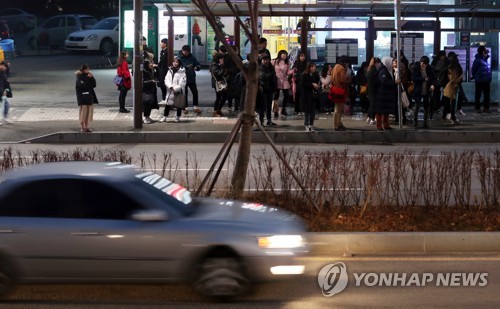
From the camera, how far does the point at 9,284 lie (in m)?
8.16

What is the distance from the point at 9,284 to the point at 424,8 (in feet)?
67.0

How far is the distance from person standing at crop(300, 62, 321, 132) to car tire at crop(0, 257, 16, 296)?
14.1 meters

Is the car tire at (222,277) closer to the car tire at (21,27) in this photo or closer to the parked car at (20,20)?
the parked car at (20,20)

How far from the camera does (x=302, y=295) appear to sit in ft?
28.0

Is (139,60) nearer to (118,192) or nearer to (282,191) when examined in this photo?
(282,191)

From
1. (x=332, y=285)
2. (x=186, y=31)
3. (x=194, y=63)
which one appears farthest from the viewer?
(x=186, y=31)

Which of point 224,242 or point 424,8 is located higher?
point 424,8

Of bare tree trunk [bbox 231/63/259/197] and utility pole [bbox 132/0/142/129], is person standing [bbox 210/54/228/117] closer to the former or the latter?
utility pole [bbox 132/0/142/129]

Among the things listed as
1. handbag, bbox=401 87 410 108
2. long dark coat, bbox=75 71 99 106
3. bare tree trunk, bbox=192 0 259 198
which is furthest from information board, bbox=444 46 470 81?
bare tree trunk, bbox=192 0 259 198

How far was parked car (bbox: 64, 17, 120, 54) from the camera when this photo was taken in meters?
42.5

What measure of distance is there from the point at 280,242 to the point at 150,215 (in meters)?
→ 1.13

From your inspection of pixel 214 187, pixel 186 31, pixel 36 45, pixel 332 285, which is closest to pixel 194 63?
pixel 186 31

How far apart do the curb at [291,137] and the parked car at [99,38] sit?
2138 centimetres

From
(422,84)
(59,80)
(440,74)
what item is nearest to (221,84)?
(422,84)
